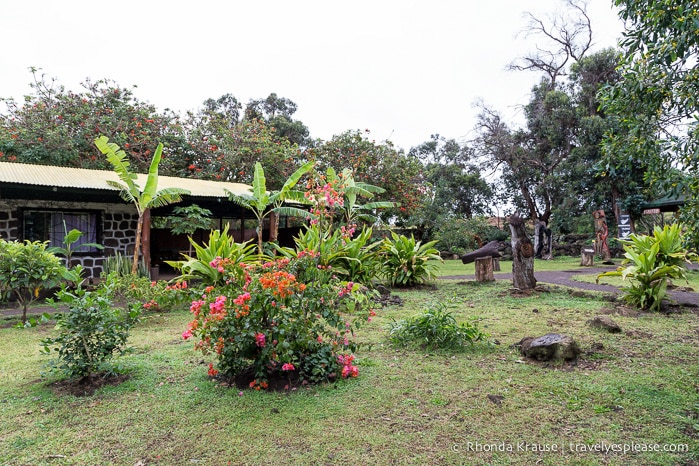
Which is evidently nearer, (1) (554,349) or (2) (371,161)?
(1) (554,349)

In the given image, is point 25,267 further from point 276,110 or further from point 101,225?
point 276,110

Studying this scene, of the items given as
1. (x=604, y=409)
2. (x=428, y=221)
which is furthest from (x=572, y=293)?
(x=428, y=221)

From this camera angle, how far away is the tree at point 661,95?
299 cm

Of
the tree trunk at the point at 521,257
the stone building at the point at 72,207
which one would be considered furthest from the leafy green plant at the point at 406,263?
the stone building at the point at 72,207

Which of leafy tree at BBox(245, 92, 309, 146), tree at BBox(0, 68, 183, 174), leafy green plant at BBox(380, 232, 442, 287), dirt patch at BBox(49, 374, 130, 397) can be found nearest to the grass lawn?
dirt patch at BBox(49, 374, 130, 397)

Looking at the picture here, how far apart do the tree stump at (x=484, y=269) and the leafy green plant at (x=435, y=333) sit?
594cm

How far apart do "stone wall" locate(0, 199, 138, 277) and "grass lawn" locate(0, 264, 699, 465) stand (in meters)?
6.00

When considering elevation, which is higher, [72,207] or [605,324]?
[72,207]

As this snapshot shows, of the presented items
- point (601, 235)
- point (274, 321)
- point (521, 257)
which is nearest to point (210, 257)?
point (274, 321)

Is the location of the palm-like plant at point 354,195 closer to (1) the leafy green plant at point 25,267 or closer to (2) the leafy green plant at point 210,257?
(2) the leafy green plant at point 210,257

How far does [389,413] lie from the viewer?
3.07 meters

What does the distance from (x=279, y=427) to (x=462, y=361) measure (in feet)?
6.66

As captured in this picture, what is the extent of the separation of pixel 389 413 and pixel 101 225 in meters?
9.55

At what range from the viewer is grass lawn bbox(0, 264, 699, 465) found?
100 inches
